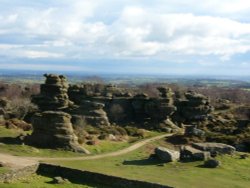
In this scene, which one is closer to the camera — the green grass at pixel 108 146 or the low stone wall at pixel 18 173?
the low stone wall at pixel 18 173

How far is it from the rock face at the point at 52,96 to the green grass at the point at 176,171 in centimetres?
3658

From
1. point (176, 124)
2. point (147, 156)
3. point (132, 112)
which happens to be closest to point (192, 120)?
point (176, 124)

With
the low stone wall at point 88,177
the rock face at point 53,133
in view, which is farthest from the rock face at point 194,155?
the rock face at point 53,133

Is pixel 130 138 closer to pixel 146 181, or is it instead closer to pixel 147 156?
pixel 147 156

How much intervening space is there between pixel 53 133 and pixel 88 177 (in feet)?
43.8

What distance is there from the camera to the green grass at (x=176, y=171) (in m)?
44.0

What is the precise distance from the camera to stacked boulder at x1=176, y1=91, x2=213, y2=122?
10244 cm

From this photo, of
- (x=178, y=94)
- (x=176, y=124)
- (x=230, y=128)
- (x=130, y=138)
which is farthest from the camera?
(x=178, y=94)

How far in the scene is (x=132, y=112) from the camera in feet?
336

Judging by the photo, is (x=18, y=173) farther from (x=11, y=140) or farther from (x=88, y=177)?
(x=11, y=140)

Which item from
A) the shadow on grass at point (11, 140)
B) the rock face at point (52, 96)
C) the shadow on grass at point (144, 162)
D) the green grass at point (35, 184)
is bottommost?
the green grass at point (35, 184)

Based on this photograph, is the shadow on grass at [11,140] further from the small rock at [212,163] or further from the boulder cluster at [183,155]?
the small rock at [212,163]

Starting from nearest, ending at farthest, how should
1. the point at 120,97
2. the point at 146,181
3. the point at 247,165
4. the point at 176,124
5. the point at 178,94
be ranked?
the point at 146,181, the point at 247,165, the point at 176,124, the point at 120,97, the point at 178,94

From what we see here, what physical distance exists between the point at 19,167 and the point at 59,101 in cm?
4545
